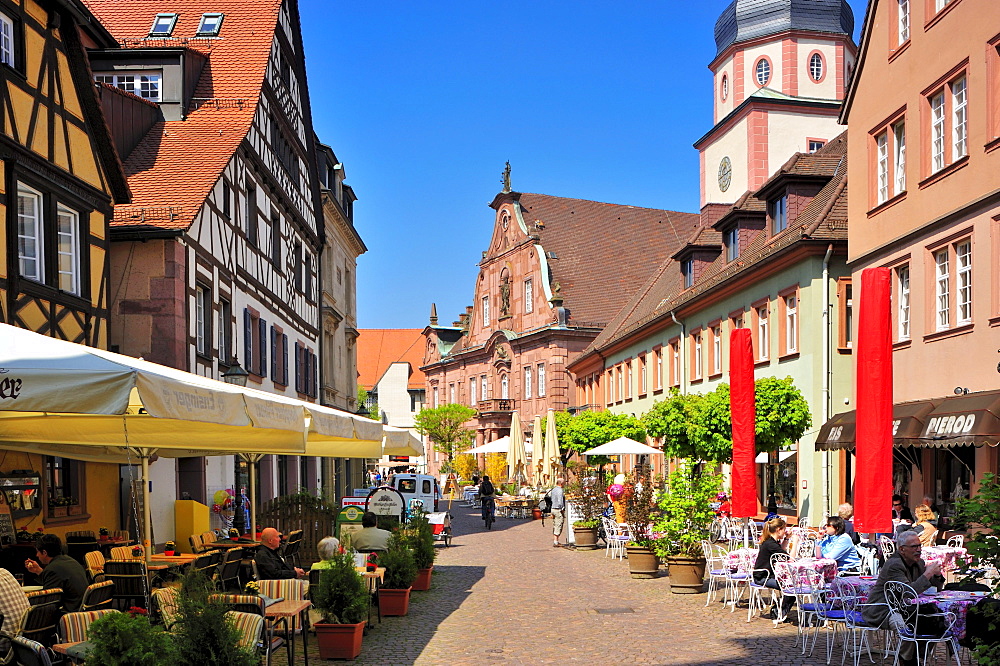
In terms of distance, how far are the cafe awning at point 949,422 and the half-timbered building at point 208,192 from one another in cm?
1283

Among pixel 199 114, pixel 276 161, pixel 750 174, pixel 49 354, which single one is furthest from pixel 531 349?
pixel 49 354

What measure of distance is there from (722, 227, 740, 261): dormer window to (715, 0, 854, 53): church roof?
20320 millimetres

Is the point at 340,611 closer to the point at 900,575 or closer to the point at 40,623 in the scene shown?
the point at 40,623

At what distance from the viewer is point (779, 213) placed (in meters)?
28.2

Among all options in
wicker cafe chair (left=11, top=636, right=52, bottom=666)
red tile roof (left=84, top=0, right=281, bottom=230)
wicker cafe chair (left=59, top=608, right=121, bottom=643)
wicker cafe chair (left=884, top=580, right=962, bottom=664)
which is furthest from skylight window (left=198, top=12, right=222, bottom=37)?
wicker cafe chair (left=884, top=580, right=962, bottom=664)

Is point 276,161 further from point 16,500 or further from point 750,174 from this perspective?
point 750,174

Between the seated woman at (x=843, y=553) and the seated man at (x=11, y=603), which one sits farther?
the seated woman at (x=843, y=553)

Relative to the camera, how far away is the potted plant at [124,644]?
6359 millimetres

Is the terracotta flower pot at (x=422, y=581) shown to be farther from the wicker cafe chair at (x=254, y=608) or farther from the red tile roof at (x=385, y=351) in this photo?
the red tile roof at (x=385, y=351)

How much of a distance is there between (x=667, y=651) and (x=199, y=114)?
16797 mm

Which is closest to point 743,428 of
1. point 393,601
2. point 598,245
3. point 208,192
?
point 393,601

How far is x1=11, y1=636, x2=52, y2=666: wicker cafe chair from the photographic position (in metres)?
7.00

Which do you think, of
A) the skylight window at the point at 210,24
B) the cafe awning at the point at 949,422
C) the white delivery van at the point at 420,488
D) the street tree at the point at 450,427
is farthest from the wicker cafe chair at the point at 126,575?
the street tree at the point at 450,427

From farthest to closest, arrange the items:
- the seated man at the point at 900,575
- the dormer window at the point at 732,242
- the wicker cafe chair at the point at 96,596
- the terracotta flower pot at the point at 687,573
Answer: the dormer window at the point at 732,242 < the terracotta flower pot at the point at 687,573 < the seated man at the point at 900,575 < the wicker cafe chair at the point at 96,596
